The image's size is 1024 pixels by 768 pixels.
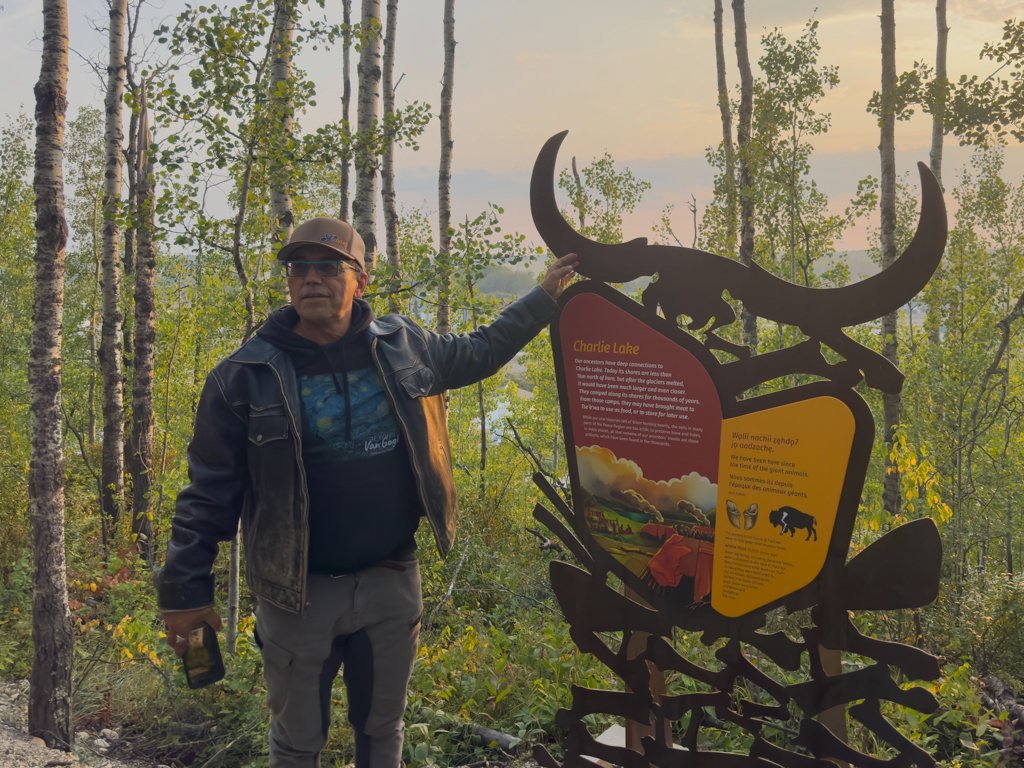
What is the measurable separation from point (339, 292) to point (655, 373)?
50.2 inches

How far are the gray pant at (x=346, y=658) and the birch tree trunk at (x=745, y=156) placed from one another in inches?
312

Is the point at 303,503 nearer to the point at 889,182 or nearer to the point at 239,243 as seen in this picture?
the point at 239,243

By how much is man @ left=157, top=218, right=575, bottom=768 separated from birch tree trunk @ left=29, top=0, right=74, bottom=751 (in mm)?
2863

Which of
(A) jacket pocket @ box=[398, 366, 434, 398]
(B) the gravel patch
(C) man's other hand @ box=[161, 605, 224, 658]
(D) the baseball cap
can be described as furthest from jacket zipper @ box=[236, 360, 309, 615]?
(B) the gravel patch

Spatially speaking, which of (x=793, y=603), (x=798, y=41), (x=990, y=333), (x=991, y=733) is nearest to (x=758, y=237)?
(x=798, y=41)

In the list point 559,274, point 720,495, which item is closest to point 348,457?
point 559,274

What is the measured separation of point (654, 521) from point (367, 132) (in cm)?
430

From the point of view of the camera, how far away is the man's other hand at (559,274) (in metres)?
2.72

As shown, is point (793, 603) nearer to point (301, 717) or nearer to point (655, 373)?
point (655, 373)

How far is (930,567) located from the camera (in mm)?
2074

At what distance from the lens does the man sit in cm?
218

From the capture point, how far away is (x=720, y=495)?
2387mm

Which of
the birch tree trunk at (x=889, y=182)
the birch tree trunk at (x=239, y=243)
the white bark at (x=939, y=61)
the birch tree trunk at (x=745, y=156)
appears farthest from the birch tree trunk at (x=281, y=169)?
the white bark at (x=939, y=61)

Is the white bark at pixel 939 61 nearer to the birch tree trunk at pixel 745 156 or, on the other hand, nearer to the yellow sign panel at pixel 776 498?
the birch tree trunk at pixel 745 156
